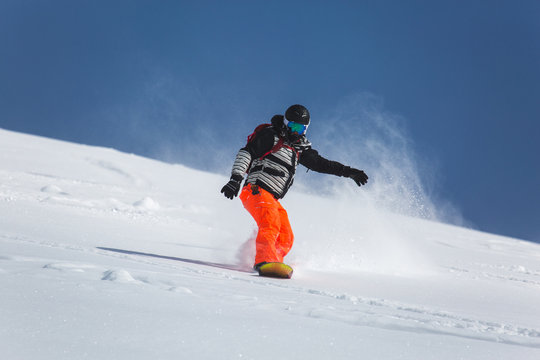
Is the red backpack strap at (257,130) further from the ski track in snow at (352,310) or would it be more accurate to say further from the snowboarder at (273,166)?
the ski track in snow at (352,310)

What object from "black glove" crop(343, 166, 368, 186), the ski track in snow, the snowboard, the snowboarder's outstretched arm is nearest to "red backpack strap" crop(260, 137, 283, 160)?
the snowboarder's outstretched arm

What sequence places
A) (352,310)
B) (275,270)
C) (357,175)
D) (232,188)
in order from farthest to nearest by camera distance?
(357,175) → (232,188) → (275,270) → (352,310)

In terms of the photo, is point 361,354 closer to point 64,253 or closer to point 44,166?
point 64,253

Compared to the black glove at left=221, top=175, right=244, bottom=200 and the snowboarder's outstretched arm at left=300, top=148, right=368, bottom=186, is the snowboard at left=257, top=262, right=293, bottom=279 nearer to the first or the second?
the black glove at left=221, top=175, right=244, bottom=200

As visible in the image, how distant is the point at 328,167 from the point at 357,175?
0.29 metres

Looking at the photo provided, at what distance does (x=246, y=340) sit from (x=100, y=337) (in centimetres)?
43

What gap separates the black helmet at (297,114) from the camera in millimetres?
5008

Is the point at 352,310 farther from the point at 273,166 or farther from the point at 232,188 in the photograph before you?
the point at 273,166

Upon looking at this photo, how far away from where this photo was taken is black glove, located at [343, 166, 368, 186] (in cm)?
538

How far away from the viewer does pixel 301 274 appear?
4609mm

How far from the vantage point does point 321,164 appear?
5.44m

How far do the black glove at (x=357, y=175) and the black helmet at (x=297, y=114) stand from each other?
0.72 m

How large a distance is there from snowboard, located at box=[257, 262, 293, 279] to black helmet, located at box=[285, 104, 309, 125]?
149cm

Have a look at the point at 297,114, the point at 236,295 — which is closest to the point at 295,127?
the point at 297,114
